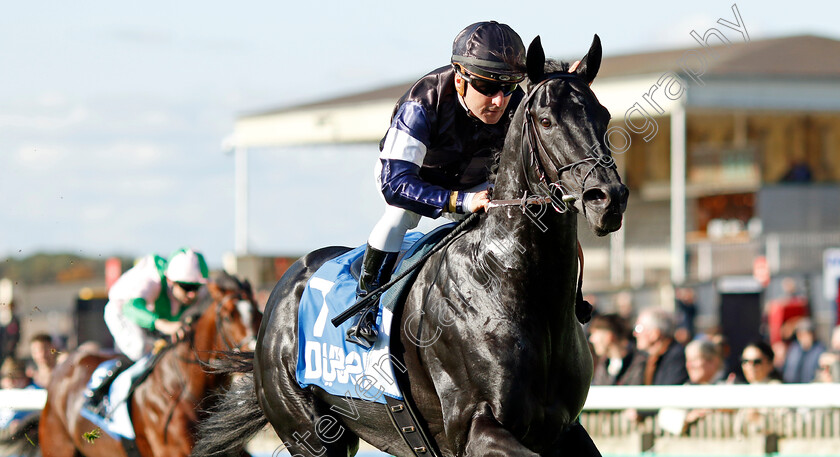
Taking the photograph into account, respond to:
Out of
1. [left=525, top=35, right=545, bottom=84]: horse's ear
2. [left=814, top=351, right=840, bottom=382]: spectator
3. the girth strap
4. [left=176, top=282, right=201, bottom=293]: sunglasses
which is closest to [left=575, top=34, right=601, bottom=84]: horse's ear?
[left=525, top=35, right=545, bottom=84]: horse's ear

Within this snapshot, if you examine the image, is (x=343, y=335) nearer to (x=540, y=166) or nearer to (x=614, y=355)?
(x=540, y=166)

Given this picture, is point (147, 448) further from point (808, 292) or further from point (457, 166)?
point (808, 292)

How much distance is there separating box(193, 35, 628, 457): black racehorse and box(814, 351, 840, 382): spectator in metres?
4.44

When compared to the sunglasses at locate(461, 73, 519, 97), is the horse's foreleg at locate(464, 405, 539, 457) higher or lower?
lower

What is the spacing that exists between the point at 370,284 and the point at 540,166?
3.42 feet

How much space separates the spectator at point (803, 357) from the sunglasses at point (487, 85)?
17.9 feet

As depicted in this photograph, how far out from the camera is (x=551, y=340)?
12.4 ft

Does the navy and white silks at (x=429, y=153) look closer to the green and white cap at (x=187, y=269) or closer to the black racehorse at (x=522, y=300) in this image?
the black racehorse at (x=522, y=300)

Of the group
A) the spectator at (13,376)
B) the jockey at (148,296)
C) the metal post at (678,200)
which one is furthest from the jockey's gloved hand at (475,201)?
the metal post at (678,200)

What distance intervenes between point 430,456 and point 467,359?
0.52 meters

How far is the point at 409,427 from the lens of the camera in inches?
162

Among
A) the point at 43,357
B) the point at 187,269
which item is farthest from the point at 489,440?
the point at 43,357

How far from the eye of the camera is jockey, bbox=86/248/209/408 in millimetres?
7055

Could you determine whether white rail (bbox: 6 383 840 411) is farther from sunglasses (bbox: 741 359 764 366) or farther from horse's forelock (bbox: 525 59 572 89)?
horse's forelock (bbox: 525 59 572 89)
